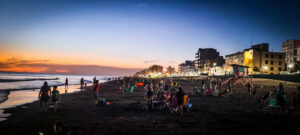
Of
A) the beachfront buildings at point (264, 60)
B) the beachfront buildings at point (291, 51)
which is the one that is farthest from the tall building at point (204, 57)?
the beachfront buildings at point (264, 60)

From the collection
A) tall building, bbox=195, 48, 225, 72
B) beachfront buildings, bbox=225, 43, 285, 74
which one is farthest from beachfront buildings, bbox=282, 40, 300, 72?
tall building, bbox=195, 48, 225, 72

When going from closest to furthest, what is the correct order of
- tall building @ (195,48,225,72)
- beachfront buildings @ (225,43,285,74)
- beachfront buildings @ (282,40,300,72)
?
beachfront buildings @ (225,43,285,74), beachfront buildings @ (282,40,300,72), tall building @ (195,48,225,72)

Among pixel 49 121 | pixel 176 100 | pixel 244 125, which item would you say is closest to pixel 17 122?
pixel 49 121

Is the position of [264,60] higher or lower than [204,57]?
lower

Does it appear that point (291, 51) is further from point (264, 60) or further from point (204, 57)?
point (204, 57)

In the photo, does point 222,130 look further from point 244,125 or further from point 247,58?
point 247,58

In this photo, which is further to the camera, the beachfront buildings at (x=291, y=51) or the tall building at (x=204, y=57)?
the tall building at (x=204, y=57)

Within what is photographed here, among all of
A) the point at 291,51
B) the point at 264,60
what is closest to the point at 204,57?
the point at 291,51

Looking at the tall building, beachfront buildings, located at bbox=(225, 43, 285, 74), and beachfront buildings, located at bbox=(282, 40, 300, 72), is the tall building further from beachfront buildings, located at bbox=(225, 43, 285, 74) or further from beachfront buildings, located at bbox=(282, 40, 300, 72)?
beachfront buildings, located at bbox=(225, 43, 285, 74)

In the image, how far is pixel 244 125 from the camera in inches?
314

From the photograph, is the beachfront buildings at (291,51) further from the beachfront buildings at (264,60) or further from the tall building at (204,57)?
the tall building at (204,57)

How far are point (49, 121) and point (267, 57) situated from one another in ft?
272

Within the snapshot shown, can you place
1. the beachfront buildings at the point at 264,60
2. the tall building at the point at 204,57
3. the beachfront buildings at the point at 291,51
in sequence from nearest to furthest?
the beachfront buildings at the point at 264,60 → the beachfront buildings at the point at 291,51 → the tall building at the point at 204,57

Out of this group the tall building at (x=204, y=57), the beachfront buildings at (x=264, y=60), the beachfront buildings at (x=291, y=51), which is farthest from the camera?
the tall building at (x=204, y=57)
